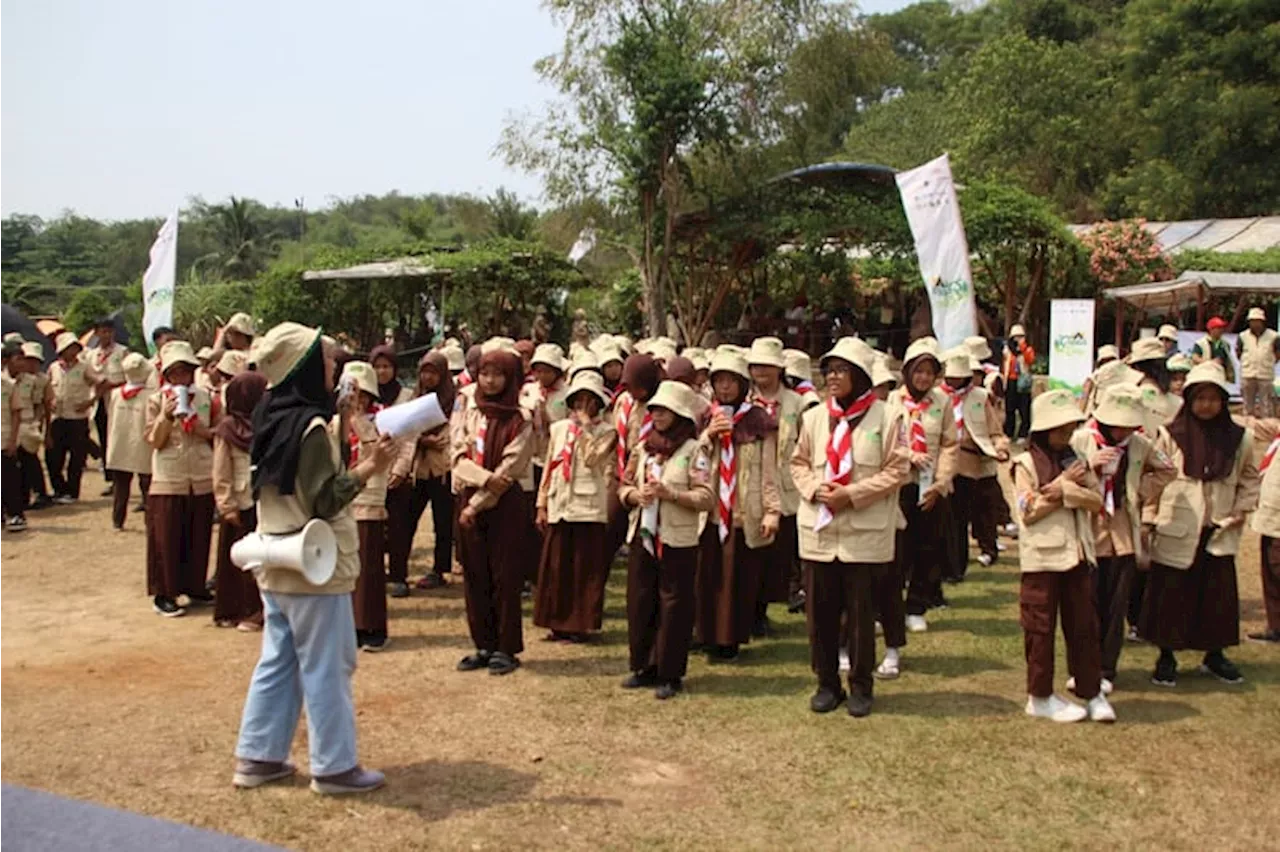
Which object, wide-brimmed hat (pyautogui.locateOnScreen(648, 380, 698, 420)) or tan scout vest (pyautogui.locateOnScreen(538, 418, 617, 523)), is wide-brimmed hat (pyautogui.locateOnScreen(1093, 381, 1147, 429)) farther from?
tan scout vest (pyautogui.locateOnScreen(538, 418, 617, 523))

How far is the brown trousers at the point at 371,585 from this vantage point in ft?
24.1

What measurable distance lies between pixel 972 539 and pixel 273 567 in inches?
303

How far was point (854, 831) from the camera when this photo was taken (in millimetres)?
4637

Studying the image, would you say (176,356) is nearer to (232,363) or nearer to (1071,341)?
(232,363)

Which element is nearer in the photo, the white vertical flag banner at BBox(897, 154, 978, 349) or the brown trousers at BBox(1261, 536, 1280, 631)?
the brown trousers at BBox(1261, 536, 1280, 631)

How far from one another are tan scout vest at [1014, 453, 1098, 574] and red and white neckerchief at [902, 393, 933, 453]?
4.87 feet

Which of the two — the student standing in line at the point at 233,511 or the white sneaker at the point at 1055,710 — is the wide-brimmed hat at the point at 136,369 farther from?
the white sneaker at the point at 1055,710

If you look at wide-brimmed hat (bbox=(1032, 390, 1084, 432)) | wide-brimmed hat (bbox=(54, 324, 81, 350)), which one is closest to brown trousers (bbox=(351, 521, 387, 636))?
wide-brimmed hat (bbox=(1032, 390, 1084, 432))

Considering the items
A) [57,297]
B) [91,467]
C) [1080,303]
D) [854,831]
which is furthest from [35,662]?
[57,297]

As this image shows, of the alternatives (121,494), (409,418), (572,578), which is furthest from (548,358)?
(121,494)

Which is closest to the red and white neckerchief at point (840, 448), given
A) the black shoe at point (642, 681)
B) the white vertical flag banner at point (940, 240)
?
the black shoe at point (642, 681)

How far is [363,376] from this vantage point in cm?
755

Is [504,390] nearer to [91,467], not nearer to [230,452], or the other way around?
[230,452]

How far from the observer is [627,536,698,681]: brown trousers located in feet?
20.4
